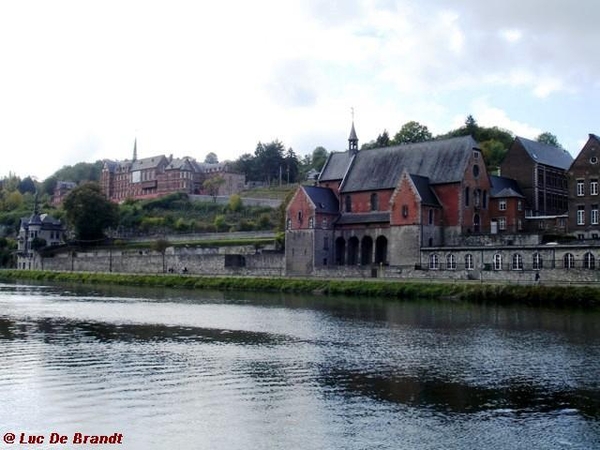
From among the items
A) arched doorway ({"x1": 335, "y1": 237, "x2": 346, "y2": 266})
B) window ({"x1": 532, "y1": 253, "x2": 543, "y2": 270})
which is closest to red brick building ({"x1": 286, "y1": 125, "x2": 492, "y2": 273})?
arched doorway ({"x1": 335, "y1": 237, "x2": 346, "y2": 266})

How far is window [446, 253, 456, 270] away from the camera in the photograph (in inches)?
2346

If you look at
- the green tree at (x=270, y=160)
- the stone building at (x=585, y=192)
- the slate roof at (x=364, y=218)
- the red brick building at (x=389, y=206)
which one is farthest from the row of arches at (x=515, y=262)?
the green tree at (x=270, y=160)

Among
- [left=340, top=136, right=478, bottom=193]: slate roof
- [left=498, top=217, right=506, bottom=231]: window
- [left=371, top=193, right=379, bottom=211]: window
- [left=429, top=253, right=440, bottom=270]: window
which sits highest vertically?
[left=340, top=136, right=478, bottom=193]: slate roof

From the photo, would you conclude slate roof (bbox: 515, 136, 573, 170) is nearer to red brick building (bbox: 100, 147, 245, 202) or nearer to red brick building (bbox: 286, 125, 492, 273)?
red brick building (bbox: 286, 125, 492, 273)

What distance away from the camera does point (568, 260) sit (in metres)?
52.2

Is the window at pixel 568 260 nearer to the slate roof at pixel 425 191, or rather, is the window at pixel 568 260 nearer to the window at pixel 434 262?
the window at pixel 434 262

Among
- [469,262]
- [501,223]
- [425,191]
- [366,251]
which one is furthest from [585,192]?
[366,251]

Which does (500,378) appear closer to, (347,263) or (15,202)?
(347,263)

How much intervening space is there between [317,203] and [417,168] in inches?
409

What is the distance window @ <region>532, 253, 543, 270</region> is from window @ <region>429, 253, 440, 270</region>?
371 inches

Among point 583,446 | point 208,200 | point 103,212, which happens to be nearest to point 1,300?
point 583,446

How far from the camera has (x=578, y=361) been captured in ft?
82.0

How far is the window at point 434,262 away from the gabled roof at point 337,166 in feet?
59.1

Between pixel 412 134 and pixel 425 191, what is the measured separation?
39.8 metres
